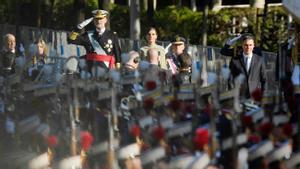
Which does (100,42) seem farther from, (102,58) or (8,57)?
(8,57)

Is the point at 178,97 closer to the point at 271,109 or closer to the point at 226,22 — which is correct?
the point at 271,109

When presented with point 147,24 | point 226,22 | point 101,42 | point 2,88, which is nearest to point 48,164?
point 2,88

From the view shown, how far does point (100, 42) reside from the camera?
11312 mm

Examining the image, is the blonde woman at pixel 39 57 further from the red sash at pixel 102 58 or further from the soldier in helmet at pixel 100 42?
the red sash at pixel 102 58

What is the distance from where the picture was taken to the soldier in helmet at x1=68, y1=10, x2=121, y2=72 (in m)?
11.2

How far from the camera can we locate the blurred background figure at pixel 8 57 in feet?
33.4

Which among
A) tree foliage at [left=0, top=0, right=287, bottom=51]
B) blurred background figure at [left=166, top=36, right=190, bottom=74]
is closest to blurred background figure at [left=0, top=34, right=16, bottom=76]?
blurred background figure at [left=166, top=36, right=190, bottom=74]

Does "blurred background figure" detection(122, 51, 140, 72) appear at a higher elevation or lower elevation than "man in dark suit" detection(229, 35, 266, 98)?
higher

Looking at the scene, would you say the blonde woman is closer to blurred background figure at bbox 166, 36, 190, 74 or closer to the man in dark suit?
blurred background figure at bbox 166, 36, 190, 74

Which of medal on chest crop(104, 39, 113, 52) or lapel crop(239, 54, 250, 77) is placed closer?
lapel crop(239, 54, 250, 77)

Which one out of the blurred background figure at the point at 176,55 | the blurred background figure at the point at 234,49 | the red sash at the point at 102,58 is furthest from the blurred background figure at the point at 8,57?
the blurred background figure at the point at 234,49

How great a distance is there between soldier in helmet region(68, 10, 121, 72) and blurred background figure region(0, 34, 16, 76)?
0.71 meters

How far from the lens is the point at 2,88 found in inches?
374

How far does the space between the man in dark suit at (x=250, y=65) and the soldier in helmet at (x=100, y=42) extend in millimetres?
1612
